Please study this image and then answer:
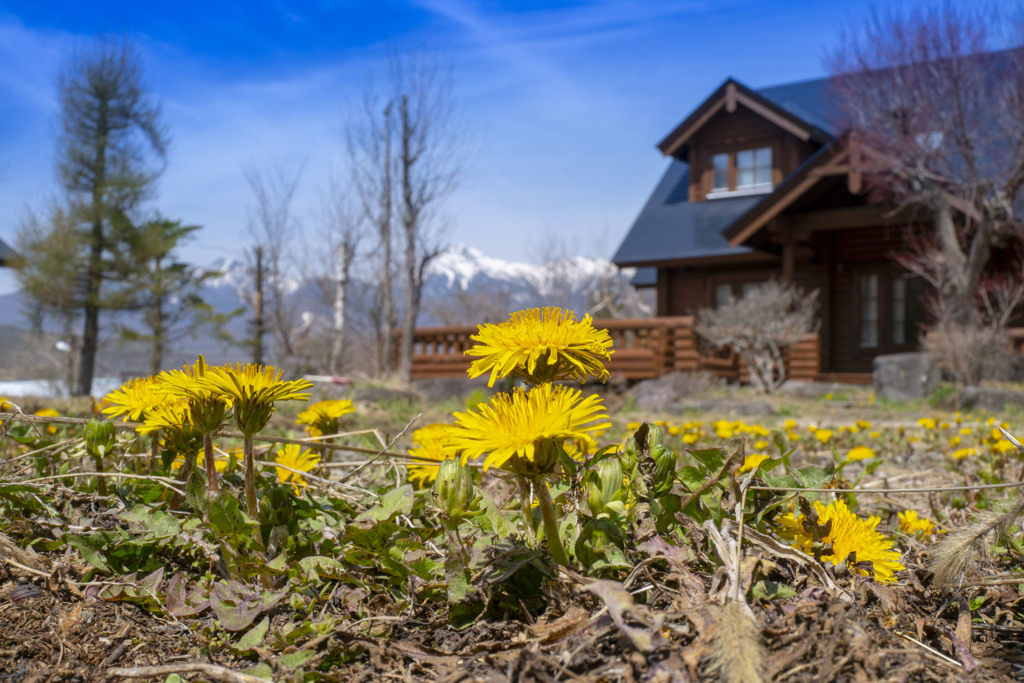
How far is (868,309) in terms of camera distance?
50.4ft

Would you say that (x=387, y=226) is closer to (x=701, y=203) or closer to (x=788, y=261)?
(x=701, y=203)

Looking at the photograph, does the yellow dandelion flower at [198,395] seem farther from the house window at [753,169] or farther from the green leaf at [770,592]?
the house window at [753,169]

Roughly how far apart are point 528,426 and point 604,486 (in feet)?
0.55

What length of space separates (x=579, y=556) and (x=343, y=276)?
83.6 feet

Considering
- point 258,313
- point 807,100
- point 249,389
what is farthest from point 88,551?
point 258,313

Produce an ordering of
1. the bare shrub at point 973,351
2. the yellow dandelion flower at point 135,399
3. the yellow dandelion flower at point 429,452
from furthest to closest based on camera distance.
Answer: the bare shrub at point 973,351 < the yellow dandelion flower at point 429,452 < the yellow dandelion flower at point 135,399

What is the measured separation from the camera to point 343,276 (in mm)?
25828

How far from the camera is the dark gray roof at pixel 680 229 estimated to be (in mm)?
15672

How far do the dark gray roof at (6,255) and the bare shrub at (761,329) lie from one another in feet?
63.1

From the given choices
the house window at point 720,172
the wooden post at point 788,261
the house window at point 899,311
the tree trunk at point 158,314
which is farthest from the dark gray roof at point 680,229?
the tree trunk at point 158,314

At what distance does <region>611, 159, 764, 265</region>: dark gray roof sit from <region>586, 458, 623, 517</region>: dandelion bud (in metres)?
14.8

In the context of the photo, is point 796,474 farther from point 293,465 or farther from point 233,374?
point 293,465

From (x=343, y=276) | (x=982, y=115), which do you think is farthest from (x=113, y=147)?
(x=982, y=115)

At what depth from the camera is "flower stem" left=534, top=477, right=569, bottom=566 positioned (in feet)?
3.78
